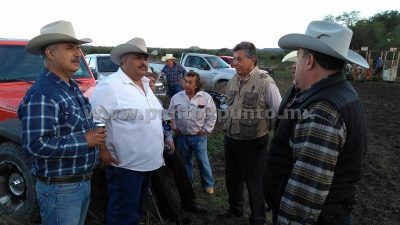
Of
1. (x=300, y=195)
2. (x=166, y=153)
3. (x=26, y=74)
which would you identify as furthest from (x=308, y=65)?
(x=26, y=74)

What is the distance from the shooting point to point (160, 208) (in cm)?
406

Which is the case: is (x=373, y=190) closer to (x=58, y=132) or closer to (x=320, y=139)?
(x=320, y=139)

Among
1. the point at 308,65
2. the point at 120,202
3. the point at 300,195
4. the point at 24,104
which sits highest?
the point at 308,65

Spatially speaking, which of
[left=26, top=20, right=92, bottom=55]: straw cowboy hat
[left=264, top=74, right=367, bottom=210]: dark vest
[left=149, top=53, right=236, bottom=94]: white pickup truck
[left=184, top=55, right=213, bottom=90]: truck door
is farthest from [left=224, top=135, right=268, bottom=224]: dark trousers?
[left=184, top=55, right=213, bottom=90]: truck door

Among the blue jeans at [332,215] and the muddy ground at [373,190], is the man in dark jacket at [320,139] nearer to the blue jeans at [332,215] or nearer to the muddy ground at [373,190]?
the blue jeans at [332,215]

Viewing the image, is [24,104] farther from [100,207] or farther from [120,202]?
[100,207]

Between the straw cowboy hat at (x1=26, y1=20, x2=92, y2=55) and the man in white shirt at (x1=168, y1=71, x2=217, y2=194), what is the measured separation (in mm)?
2608

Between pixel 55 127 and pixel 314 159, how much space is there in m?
1.56

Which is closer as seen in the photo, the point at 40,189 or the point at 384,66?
the point at 40,189

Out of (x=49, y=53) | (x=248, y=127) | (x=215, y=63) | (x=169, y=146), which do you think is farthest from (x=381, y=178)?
(x=215, y=63)

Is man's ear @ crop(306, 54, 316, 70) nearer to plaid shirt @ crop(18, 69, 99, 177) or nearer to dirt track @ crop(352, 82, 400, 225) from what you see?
plaid shirt @ crop(18, 69, 99, 177)

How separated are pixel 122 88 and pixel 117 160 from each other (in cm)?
62

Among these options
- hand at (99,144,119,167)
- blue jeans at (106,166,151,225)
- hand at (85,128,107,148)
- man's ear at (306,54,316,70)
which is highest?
man's ear at (306,54,316,70)

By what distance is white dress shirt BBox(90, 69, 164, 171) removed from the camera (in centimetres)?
295
